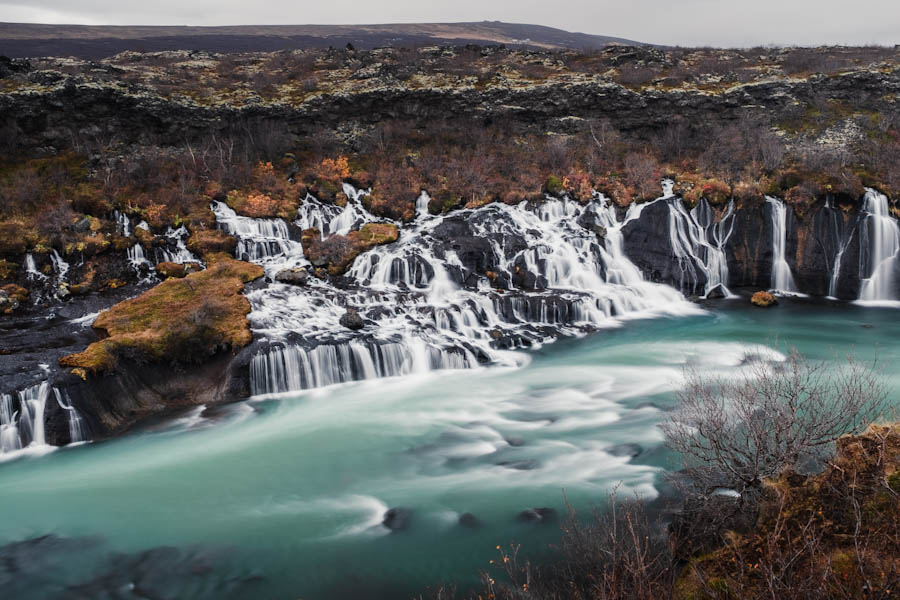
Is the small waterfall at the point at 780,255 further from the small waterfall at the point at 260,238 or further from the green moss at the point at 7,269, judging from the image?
the green moss at the point at 7,269

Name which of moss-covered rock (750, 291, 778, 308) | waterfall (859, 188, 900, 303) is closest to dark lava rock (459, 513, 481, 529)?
moss-covered rock (750, 291, 778, 308)

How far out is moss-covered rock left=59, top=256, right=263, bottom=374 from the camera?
14.9 m

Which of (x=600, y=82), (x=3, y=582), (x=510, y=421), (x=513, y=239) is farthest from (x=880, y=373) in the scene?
(x=600, y=82)

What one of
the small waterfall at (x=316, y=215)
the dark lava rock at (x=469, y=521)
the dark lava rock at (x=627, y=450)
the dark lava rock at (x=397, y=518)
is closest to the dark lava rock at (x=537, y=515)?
the dark lava rock at (x=469, y=521)

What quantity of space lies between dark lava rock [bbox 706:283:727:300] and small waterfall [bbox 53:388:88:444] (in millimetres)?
24679

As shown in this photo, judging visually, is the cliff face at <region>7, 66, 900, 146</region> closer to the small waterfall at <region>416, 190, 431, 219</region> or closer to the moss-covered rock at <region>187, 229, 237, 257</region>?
the small waterfall at <region>416, 190, 431, 219</region>

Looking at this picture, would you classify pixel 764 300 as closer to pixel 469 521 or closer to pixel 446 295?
pixel 446 295

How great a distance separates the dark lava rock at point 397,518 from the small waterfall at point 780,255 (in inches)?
896

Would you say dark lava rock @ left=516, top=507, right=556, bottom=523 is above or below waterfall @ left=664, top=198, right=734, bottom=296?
below

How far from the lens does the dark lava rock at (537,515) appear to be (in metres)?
9.62

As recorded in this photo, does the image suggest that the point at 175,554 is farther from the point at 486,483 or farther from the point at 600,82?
the point at 600,82

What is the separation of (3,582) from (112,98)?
94.4ft

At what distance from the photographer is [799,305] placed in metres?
23.2

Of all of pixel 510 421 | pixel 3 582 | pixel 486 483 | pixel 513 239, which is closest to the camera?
pixel 3 582
